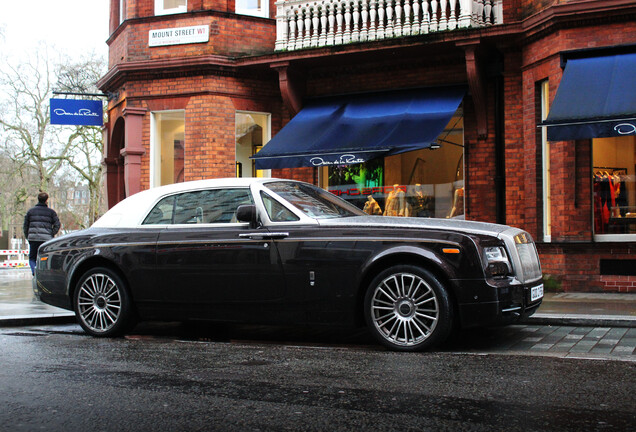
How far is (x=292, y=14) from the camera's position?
14367mm

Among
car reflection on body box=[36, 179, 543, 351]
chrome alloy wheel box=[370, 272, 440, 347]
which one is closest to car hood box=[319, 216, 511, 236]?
car reflection on body box=[36, 179, 543, 351]

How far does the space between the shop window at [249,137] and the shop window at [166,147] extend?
1.23 meters

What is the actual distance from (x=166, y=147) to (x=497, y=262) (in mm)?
10464

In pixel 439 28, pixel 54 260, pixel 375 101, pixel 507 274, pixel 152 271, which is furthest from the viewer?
pixel 375 101

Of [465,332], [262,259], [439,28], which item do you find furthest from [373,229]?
[439,28]

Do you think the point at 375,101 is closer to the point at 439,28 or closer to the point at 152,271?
the point at 439,28

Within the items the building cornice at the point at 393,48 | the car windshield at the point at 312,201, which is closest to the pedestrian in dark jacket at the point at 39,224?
the building cornice at the point at 393,48

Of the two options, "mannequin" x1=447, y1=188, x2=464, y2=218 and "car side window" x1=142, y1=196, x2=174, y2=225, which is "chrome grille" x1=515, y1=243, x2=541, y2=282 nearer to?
"car side window" x1=142, y1=196, x2=174, y2=225

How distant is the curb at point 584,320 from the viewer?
7.55 m

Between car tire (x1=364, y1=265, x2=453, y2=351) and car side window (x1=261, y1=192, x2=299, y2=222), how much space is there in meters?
1.11

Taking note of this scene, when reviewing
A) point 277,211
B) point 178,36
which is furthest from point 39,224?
point 277,211

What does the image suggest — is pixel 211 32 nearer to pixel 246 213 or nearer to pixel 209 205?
pixel 209 205

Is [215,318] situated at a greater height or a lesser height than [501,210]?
lesser

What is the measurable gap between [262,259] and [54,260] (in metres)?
2.70
